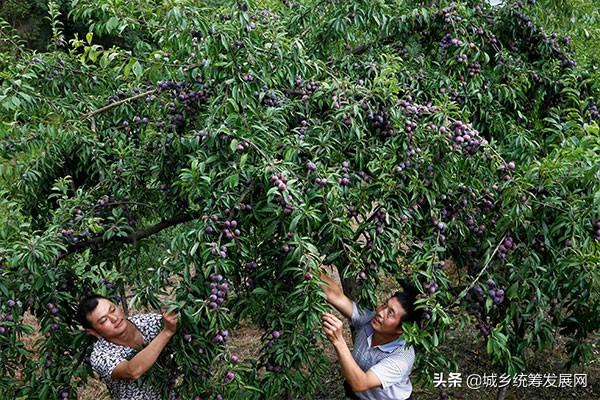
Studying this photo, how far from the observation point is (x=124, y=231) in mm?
2730

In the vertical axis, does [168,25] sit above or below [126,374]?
above

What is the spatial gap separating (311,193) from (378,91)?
1.62 ft

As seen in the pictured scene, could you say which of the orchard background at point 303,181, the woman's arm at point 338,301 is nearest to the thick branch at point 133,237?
the orchard background at point 303,181

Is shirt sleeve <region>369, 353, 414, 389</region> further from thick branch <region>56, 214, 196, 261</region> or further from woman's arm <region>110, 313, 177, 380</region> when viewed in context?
thick branch <region>56, 214, 196, 261</region>

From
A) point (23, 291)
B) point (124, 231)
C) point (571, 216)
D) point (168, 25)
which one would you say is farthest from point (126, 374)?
point (571, 216)

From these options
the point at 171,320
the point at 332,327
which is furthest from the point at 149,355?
the point at 332,327

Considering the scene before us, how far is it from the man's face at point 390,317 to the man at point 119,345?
0.81 m

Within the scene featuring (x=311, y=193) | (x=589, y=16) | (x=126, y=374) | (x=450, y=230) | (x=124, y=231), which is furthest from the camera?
(x=589, y=16)

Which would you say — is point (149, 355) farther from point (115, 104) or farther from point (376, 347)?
point (115, 104)

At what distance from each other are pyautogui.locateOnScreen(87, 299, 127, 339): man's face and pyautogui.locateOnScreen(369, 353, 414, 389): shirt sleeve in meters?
0.95

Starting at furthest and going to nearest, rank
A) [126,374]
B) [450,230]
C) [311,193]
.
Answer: [450,230] < [126,374] < [311,193]

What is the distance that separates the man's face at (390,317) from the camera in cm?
238

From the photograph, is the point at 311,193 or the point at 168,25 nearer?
the point at 311,193

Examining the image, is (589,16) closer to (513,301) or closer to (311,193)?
(513,301)
